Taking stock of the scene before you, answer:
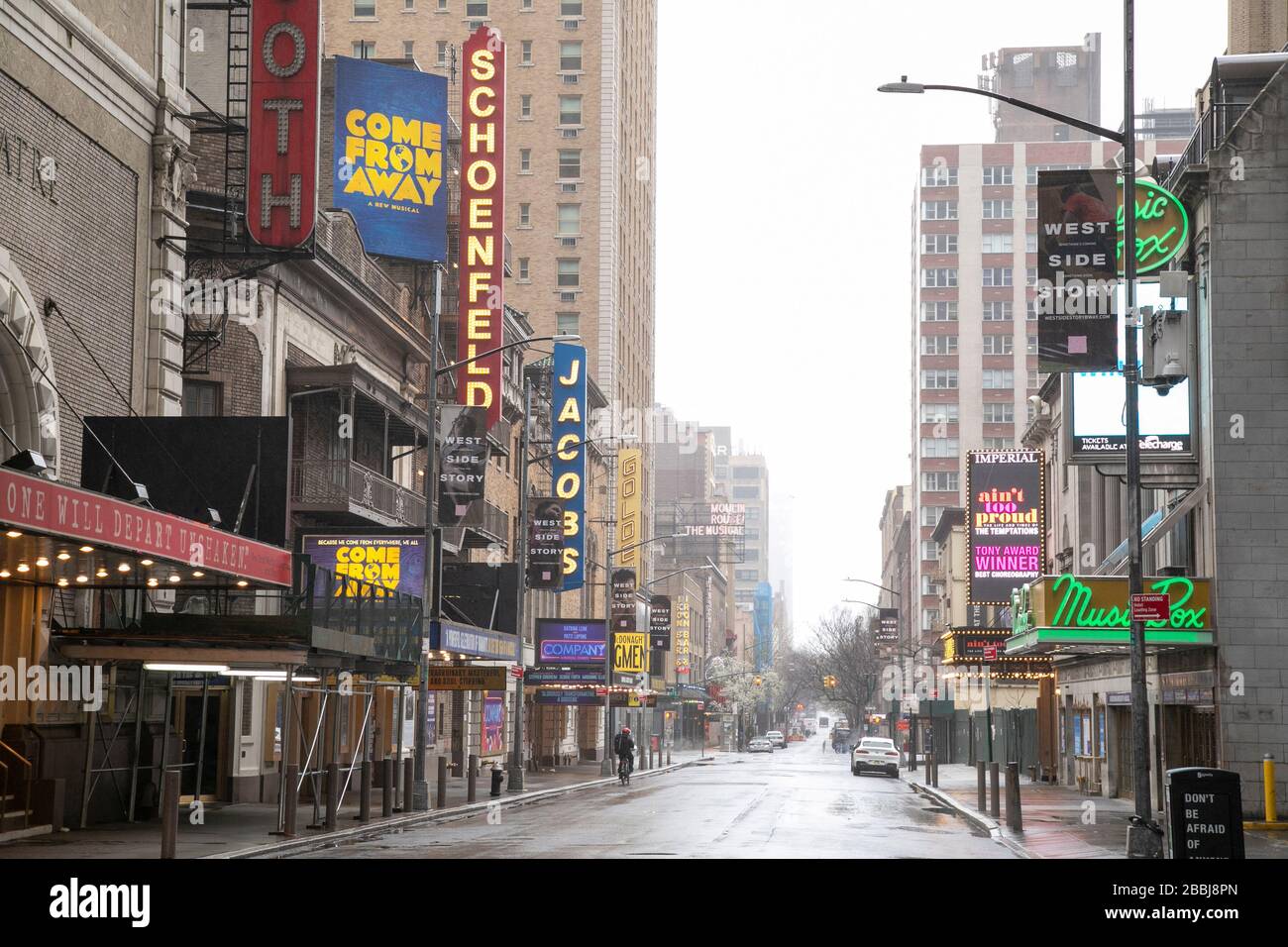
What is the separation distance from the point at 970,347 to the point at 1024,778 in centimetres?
8401

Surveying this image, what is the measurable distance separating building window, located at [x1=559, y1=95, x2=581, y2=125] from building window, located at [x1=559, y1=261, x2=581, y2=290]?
7953 millimetres

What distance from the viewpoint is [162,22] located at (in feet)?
102

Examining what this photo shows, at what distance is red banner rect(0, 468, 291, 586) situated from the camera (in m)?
19.2

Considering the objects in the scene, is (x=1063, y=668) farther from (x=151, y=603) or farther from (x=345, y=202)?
(x=151, y=603)

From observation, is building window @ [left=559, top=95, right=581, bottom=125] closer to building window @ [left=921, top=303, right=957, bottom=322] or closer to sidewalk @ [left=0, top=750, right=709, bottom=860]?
building window @ [left=921, top=303, right=957, bottom=322]

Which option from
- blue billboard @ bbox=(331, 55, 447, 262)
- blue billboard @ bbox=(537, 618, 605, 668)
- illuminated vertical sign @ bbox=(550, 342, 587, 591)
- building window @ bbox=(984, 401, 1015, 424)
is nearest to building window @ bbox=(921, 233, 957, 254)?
building window @ bbox=(984, 401, 1015, 424)

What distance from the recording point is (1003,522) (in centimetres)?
5206

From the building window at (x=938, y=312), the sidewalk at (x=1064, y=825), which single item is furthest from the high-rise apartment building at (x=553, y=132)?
the building window at (x=938, y=312)

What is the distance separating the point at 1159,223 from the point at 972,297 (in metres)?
106

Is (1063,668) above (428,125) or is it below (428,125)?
below

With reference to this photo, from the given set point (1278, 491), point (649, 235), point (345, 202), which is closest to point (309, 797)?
A: point (345, 202)

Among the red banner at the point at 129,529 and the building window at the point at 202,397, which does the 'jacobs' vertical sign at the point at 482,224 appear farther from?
the red banner at the point at 129,529

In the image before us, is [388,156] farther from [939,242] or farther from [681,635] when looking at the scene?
[939,242]
